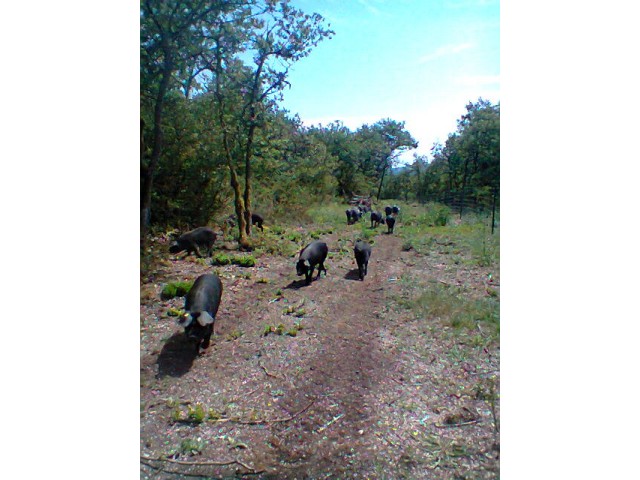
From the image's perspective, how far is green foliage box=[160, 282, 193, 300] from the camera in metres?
2.96

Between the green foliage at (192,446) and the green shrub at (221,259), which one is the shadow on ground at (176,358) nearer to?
the green foliage at (192,446)

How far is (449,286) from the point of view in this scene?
281cm

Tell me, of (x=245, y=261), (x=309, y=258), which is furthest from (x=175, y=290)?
(x=309, y=258)

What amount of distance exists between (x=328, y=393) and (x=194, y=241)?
143cm

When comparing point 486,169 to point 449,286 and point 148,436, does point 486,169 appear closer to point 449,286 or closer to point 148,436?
point 449,286

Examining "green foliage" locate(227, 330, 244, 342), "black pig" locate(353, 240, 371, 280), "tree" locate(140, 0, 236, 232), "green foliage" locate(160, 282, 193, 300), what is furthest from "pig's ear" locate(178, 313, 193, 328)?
"black pig" locate(353, 240, 371, 280)

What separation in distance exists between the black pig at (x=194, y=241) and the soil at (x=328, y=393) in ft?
0.29

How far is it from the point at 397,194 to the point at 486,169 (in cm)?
86

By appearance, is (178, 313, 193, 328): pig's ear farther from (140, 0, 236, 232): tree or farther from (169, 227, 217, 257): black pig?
(140, 0, 236, 232): tree

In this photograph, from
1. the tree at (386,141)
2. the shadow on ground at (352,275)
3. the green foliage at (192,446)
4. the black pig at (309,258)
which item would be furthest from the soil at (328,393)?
the shadow on ground at (352,275)

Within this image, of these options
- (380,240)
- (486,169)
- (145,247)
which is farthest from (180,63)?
(380,240)

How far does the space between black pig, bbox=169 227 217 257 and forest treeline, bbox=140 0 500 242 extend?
0.37ft

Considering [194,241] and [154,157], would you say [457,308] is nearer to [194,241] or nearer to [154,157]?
[194,241]
